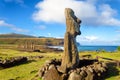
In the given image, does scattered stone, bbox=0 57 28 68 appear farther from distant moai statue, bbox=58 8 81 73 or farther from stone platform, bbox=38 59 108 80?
distant moai statue, bbox=58 8 81 73

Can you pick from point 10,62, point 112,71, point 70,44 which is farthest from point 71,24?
point 10,62

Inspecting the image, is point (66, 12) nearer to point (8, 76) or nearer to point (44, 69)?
point (44, 69)

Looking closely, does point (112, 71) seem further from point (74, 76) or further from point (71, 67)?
point (74, 76)

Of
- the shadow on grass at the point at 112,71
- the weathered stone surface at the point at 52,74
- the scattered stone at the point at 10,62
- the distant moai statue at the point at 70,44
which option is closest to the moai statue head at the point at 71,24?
the distant moai statue at the point at 70,44

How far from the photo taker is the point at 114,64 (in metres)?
42.1

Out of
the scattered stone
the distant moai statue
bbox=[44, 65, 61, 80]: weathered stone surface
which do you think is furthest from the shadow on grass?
the scattered stone

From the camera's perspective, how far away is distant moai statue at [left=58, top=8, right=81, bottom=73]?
119ft

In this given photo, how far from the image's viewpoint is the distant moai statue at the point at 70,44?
36156 mm

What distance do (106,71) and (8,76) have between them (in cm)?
1489

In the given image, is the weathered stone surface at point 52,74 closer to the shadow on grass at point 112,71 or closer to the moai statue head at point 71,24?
the moai statue head at point 71,24

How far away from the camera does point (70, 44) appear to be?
3659cm

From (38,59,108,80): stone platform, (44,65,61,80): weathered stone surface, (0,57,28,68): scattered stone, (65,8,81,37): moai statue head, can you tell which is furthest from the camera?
(0,57,28,68): scattered stone

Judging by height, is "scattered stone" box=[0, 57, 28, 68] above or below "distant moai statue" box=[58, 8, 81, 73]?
below

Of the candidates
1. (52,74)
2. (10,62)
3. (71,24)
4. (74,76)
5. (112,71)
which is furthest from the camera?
(10,62)
